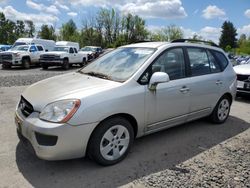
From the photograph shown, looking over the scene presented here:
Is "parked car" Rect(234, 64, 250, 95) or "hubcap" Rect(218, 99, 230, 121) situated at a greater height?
"parked car" Rect(234, 64, 250, 95)

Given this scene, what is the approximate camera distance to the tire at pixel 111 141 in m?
3.11

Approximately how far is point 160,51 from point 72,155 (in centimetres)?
207

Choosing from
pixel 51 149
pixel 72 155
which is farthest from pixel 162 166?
pixel 51 149

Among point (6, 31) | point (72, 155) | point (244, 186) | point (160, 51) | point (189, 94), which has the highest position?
point (6, 31)

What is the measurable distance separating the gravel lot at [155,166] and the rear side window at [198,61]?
1.21 metres

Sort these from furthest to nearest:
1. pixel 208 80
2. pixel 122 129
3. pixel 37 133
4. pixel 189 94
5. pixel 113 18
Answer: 1. pixel 113 18
2. pixel 208 80
3. pixel 189 94
4. pixel 122 129
5. pixel 37 133

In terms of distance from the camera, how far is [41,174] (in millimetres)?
3070

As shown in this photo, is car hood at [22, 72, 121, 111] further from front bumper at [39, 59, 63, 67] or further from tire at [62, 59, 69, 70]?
tire at [62, 59, 69, 70]

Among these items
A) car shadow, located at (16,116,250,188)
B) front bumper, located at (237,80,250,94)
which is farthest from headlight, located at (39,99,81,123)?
front bumper, located at (237,80,250,94)

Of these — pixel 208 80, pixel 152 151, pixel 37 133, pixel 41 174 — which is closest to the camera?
pixel 37 133

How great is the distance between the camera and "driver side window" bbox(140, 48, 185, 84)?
3629 millimetres

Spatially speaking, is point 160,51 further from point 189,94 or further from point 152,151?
point 152,151

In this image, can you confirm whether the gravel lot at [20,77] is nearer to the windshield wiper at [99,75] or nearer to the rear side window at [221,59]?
the windshield wiper at [99,75]

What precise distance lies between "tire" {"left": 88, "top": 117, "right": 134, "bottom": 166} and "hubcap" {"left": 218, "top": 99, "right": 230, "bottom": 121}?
2.57 m
